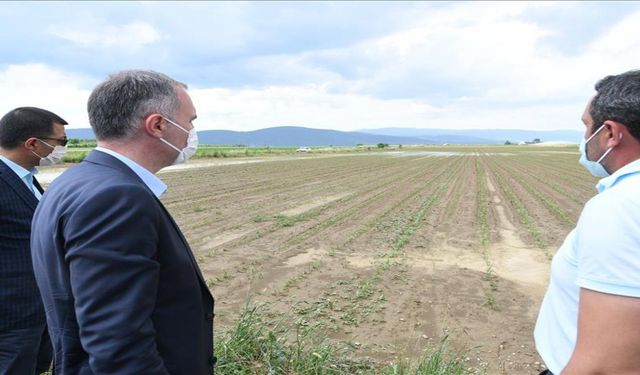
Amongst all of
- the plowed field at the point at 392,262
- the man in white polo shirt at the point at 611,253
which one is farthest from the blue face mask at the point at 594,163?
the plowed field at the point at 392,262

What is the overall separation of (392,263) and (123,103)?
6.19 meters

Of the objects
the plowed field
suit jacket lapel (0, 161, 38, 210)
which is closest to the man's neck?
suit jacket lapel (0, 161, 38, 210)

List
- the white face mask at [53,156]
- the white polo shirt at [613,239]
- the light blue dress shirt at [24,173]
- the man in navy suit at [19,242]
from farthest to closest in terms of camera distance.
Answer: the white face mask at [53,156] → the light blue dress shirt at [24,173] → the man in navy suit at [19,242] → the white polo shirt at [613,239]

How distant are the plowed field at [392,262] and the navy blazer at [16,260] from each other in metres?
1.85

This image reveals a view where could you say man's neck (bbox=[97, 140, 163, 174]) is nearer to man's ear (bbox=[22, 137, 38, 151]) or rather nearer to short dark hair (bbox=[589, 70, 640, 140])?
man's ear (bbox=[22, 137, 38, 151])

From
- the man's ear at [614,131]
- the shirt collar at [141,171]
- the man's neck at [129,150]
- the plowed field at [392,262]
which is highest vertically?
the man's ear at [614,131]

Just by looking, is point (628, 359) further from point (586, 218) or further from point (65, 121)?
point (65, 121)

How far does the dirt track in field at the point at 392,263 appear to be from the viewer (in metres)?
4.67

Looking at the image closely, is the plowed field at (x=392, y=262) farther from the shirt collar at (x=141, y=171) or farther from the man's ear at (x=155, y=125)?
the man's ear at (x=155, y=125)

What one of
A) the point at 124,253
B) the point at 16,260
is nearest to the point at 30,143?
the point at 16,260

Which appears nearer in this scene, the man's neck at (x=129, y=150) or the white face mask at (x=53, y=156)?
the man's neck at (x=129, y=150)

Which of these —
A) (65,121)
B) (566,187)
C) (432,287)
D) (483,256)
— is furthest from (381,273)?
(566,187)

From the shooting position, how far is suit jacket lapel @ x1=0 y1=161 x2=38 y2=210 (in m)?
2.39

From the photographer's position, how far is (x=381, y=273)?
260 inches
